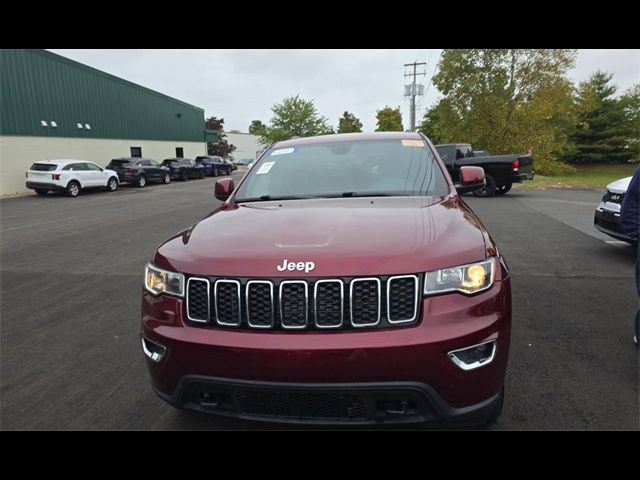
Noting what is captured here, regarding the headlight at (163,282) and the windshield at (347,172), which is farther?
the windshield at (347,172)

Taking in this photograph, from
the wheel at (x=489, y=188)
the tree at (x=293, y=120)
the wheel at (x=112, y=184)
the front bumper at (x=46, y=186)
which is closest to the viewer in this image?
the wheel at (x=489, y=188)

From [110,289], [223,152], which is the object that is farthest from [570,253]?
[223,152]

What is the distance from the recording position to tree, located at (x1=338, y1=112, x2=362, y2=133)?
67637mm

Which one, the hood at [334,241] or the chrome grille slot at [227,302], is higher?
the hood at [334,241]

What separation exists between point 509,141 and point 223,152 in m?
46.2

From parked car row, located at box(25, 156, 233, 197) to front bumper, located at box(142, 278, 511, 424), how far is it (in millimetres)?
20406

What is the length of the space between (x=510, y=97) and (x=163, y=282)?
2950cm

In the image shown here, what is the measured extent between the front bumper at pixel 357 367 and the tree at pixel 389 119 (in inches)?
2485

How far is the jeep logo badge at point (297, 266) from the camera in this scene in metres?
1.90

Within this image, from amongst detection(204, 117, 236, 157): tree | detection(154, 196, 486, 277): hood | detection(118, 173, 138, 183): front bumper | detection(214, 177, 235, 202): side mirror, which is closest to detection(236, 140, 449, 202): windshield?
detection(214, 177, 235, 202): side mirror

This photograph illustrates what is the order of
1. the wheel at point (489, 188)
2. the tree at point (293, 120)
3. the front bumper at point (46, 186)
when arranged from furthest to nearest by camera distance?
the tree at point (293, 120) < the front bumper at point (46, 186) < the wheel at point (489, 188)

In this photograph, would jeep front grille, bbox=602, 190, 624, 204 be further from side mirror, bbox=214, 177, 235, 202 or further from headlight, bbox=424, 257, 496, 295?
side mirror, bbox=214, 177, 235, 202

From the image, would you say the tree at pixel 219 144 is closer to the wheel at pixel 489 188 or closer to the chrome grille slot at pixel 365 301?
the wheel at pixel 489 188

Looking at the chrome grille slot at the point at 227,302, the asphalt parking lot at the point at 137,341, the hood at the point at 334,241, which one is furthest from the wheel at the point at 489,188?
the chrome grille slot at the point at 227,302
